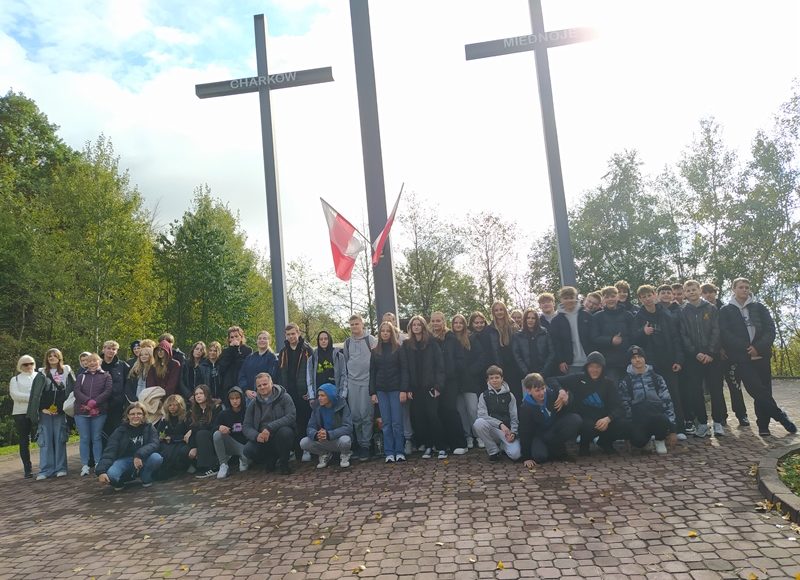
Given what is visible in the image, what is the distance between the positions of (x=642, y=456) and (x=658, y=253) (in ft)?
76.8

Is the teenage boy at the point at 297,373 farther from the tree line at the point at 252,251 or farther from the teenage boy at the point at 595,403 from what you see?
the tree line at the point at 252,251

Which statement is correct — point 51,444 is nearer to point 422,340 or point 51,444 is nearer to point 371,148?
point 422,340

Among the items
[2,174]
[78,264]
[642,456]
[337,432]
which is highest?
[2,174]

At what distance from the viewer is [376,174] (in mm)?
10227

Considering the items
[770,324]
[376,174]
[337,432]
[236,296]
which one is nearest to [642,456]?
[770,324]

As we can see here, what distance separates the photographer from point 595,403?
6.70 metres

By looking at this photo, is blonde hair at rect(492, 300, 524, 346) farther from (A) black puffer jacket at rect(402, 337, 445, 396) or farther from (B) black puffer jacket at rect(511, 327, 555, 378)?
(A) black puffer jacket at rect(402, 337, 445, 396)

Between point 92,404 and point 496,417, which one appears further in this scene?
point 92,404

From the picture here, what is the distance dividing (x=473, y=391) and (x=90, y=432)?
585 cm

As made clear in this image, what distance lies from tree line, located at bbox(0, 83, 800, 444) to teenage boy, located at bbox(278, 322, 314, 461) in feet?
49.9

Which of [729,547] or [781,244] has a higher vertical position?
[781,244]

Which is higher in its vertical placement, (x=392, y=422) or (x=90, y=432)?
(x=90, y=432)

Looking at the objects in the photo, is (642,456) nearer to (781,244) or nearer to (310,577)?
(310,577)

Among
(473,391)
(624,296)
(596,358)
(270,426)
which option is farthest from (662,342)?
(270,426)
